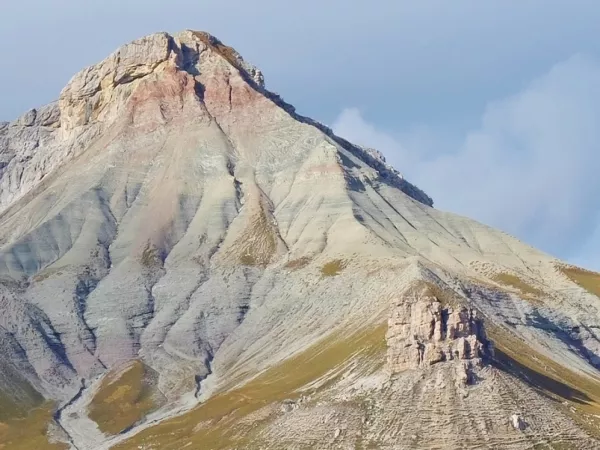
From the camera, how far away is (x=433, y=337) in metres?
159

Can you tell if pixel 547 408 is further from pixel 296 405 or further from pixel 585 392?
pixel 585 392

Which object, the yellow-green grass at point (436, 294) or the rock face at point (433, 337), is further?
the yellow-green grass at point (436, 294)

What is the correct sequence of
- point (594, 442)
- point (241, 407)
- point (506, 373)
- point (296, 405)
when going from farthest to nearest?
point (241, 407) → point (296, 405) → point (506, 373) → point (594, 442)

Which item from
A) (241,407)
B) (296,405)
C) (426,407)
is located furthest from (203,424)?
(426,407)

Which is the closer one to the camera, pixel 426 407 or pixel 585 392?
pixel 426 407

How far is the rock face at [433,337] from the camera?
155125 millimetres

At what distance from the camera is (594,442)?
143m

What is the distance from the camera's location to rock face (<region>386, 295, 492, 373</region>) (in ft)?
509

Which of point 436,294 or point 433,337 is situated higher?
point 436,294

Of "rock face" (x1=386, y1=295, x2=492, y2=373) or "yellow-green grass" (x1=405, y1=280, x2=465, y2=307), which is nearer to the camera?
"rock face" (x1=386, y1=295, x2=492, y2=373)

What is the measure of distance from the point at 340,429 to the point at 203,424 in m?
50.7

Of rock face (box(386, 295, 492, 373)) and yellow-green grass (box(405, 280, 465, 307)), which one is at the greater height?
yellow-green grass (box(405, 280, 465, 307))

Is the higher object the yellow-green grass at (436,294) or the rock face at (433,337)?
the yellow-green grass at (436,294)

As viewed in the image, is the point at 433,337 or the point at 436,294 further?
the point at 436,294
